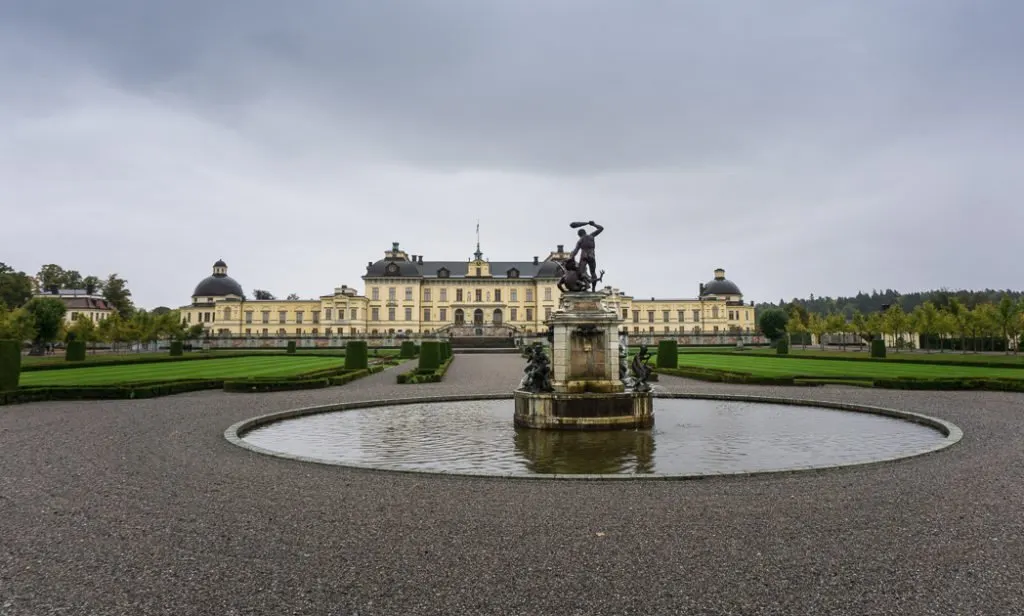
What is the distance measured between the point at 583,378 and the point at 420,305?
84858 millimetres

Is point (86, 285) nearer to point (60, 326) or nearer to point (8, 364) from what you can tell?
point (60, 326)

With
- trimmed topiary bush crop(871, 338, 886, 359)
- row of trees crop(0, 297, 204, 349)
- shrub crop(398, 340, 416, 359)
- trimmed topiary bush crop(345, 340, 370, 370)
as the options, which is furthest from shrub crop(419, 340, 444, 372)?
row of trees crop(0, 297, 204, 349)

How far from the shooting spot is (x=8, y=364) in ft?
66.5

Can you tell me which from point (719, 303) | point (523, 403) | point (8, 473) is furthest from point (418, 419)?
point (719, 303)

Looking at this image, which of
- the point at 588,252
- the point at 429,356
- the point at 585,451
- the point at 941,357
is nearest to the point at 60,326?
the point at 429,356

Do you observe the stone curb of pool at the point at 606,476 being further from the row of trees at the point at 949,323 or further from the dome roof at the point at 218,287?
the dome roof at the point at 218,287

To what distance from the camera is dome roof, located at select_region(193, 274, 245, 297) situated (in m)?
107

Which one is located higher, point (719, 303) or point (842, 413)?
point (719, 303)

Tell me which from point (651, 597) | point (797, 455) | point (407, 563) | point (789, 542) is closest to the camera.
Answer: point (651, 597)

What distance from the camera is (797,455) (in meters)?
11.0

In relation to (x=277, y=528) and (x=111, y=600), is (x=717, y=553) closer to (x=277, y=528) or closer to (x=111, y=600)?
Result: (x=277, y=528)

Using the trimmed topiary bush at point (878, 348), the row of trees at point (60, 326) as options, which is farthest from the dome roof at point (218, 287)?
the trimmed topiary bush at point (878, 348)

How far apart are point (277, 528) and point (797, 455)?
344 inches

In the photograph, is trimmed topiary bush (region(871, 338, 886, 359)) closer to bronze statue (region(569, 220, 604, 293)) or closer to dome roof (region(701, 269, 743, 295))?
bronze statue (region(569, 220, 604, 293))
